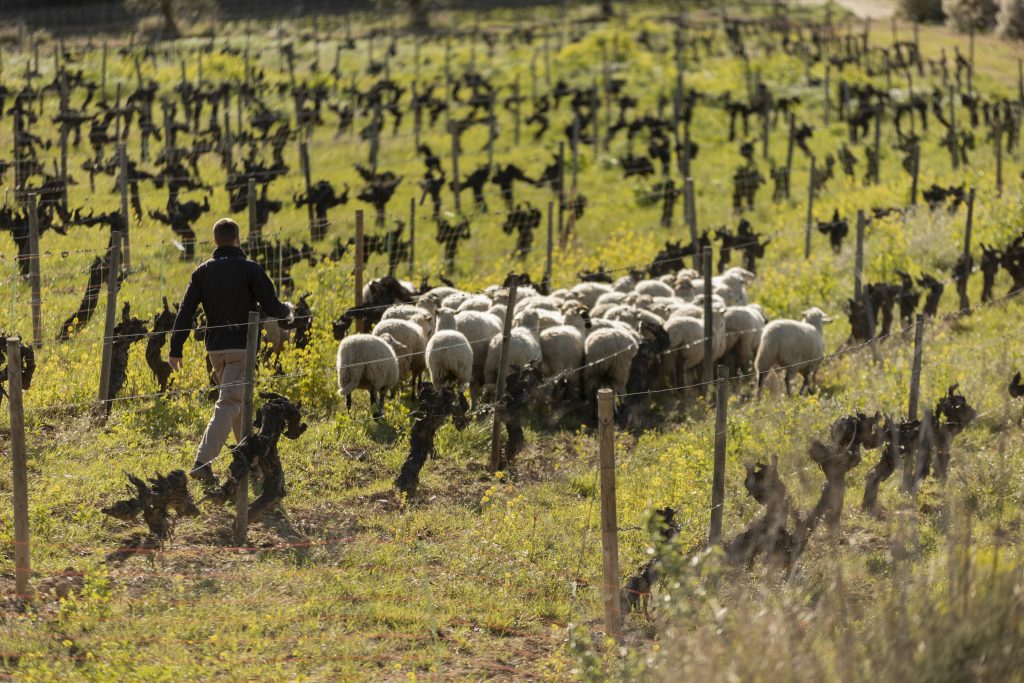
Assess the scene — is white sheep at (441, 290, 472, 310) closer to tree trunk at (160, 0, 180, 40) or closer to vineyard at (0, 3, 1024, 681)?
vineyard at (0, 3, 1024, 681)

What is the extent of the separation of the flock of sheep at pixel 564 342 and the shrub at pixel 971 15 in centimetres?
3722

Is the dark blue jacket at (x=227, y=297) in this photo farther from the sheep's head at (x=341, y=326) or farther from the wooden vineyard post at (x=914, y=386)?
the wooden vineyard post at (x=914, y=386)

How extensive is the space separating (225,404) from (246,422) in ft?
3.35

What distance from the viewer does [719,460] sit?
8.77 m

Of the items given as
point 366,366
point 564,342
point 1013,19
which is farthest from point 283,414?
point 1013,19

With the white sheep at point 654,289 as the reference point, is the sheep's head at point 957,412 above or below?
below

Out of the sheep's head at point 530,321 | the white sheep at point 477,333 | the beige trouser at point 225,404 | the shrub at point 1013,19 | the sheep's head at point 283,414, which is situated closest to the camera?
the sheep's head at point 283,414

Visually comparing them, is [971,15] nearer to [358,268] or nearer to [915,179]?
[915,179]

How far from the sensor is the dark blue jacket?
34.3 feet

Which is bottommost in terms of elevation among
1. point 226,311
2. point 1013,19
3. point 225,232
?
point 226,311

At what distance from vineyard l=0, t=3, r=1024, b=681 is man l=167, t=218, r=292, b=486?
0.27 metres

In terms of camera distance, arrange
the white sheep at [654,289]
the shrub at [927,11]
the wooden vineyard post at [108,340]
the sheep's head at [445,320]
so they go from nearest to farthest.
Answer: the wooden vineyard post at [108,340] < the sheep's head at [445,320] < the white sheep at [654,289] < the shrub at [927,11]

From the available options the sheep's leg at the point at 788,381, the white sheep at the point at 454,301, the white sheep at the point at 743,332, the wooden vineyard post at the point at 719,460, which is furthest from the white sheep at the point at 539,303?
the wooden vineyard post at the point at 719,460

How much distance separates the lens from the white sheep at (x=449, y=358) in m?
12.9
